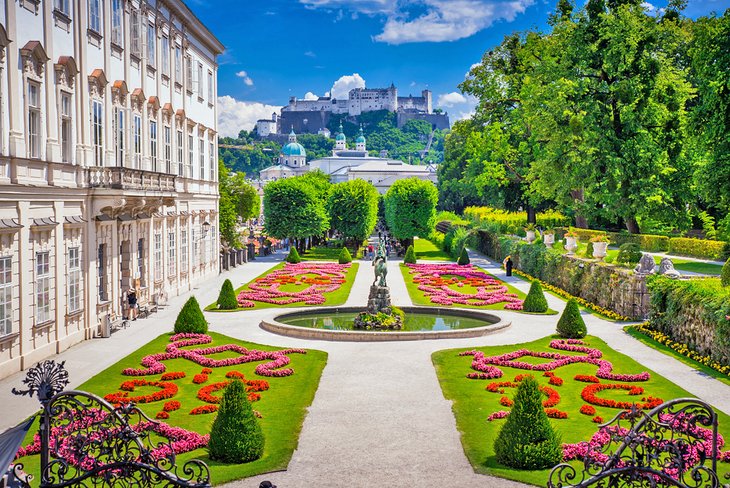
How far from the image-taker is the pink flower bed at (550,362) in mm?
19486

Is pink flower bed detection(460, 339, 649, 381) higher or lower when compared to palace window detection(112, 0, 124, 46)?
lower

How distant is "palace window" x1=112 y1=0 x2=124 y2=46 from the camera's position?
92.7 ft

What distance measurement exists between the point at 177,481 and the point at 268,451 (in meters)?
4.41

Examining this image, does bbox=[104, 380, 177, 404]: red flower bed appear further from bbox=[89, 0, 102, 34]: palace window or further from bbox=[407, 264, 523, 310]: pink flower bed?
bbox=[407, 264, 523, 310]: pink flower bed

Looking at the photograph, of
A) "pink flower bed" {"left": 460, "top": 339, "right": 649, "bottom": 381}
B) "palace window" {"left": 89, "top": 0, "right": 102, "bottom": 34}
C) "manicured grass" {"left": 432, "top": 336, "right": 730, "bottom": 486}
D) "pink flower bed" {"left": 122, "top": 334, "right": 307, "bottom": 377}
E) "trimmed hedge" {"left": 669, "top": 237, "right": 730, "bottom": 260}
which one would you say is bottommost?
"manicured grass" {"left": 432, "top": 336, "right": 730, "bottom": 486}

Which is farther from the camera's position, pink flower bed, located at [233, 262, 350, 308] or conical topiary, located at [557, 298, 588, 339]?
pink flower bed, located at [233, 262, 350, 308]

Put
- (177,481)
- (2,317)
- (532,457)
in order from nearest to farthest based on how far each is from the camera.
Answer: (177,481)
(532,457)
(2,317)

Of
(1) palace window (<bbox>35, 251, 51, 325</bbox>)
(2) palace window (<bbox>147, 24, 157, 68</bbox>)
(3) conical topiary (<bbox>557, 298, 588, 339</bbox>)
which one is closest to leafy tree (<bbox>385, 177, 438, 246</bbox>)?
(2) palace window (<bbox>147, 24, 157, 68</bbox>)

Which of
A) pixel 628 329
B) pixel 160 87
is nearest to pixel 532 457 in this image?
pixel 628 329

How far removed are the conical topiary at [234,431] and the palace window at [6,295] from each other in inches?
350

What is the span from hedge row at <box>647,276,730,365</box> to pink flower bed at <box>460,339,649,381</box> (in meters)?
2.68

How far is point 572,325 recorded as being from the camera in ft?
82.1

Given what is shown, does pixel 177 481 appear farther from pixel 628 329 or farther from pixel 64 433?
pixel 628 329

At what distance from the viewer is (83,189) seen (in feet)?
80.3
